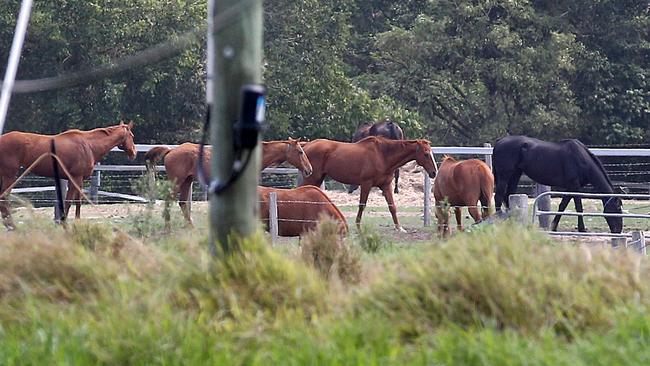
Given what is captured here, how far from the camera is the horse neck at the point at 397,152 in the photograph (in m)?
21.0

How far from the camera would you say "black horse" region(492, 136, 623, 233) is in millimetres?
20594

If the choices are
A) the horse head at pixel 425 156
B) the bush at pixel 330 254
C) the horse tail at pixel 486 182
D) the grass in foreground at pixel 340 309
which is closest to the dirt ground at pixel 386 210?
the horse tail at pixel 486 182

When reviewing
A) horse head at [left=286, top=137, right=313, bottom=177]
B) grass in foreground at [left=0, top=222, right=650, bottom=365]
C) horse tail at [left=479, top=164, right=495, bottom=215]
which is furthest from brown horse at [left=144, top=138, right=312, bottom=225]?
grass in foreground at [left=0, top=222, right=650, bottom=365]

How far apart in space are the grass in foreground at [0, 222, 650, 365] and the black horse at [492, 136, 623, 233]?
518 inches

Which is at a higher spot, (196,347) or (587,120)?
(587,120)

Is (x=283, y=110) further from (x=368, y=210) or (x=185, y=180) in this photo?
(x=185, y=180)

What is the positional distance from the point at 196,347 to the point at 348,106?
28157mm

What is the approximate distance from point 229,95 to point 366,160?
13872 millimetres

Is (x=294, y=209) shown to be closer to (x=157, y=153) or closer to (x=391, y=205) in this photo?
(x=391, y=205)

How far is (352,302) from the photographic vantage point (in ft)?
23.3

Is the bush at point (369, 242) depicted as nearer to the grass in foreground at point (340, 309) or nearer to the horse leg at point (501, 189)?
the grass in foreground at point (340, 309)

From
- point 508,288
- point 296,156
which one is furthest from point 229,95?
point 296,156

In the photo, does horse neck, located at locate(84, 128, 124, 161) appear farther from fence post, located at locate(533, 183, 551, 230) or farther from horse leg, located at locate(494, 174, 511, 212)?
fence post, located at locate(533, 183, 551, 230)

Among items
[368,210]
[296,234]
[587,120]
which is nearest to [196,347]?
[296,234]
